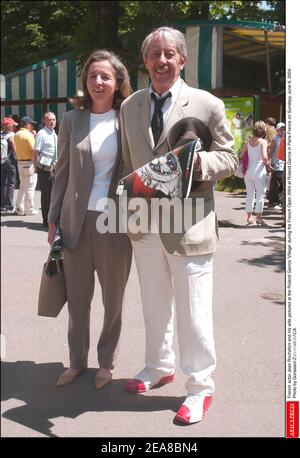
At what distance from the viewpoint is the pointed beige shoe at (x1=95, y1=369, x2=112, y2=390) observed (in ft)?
7.77

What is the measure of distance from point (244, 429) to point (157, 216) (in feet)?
2.76

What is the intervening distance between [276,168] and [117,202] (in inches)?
23.4

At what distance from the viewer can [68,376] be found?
2.36 m

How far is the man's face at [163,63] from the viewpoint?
190cm

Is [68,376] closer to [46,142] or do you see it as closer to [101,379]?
[101,379]

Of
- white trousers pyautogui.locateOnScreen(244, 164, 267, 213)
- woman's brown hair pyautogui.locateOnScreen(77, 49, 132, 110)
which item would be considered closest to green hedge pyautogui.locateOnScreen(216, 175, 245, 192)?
white trousers pyautogui.locateOnScreen(244, 164, 267, 213)

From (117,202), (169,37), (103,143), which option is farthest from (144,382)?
(169,37)

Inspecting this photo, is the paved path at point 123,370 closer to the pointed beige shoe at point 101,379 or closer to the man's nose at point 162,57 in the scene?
the pointed beige shoe at point 101,379

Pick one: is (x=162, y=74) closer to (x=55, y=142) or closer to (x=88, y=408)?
(x=55, y=142)

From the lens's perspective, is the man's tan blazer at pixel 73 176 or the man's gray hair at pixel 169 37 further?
the man's tan blazer at pixel 73 176

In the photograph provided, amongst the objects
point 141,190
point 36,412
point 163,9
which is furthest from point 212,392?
point 163,9

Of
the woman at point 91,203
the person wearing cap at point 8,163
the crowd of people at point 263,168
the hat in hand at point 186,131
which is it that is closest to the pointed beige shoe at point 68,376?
the woman at point 91,203

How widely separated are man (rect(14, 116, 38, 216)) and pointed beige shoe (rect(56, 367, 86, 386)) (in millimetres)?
748

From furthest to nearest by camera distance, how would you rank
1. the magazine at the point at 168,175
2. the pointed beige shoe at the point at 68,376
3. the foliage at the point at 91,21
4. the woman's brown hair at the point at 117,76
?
1. the pointed beige shoe at the point at 68,376
2. the woman's brown hair at the point at 117,76
3. the magazine at the point at 168,175
4. the foliage at the point at 91,21
